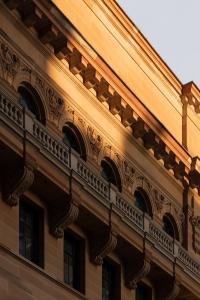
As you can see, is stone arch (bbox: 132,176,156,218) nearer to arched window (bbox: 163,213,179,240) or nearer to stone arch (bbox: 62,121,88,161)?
arched window (bbox: 163,213,179,240)

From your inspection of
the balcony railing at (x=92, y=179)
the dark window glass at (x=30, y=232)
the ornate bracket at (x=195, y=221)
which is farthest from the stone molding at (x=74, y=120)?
the dark window glass at (x=30, y=232)

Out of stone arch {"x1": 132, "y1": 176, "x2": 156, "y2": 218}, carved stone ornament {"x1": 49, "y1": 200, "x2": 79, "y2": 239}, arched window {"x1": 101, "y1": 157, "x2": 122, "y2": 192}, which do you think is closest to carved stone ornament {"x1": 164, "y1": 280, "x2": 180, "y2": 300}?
stone arch {"x1": 132, "y1": 176, "x2": 156, "y2": 218}

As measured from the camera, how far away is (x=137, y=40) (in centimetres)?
4931

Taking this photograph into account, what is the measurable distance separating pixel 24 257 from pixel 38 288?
3.32ft

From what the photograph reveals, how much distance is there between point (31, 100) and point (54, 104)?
107 cm

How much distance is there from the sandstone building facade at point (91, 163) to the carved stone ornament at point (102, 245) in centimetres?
5

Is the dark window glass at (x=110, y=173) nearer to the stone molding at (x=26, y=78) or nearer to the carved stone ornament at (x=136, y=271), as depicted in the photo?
the carved stone ornament at (x=136, y=271)

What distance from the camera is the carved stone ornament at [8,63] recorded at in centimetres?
3869

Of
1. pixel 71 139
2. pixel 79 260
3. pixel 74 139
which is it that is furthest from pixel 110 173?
pixel 79 260

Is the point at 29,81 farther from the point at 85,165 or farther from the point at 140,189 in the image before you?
the point at 140,189

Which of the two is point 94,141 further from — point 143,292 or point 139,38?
point 139,38

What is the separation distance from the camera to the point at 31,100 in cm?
4053

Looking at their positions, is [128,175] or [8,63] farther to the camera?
[128,175]

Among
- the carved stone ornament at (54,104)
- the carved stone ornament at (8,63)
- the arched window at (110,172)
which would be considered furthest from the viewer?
the arched window at (110,172)
